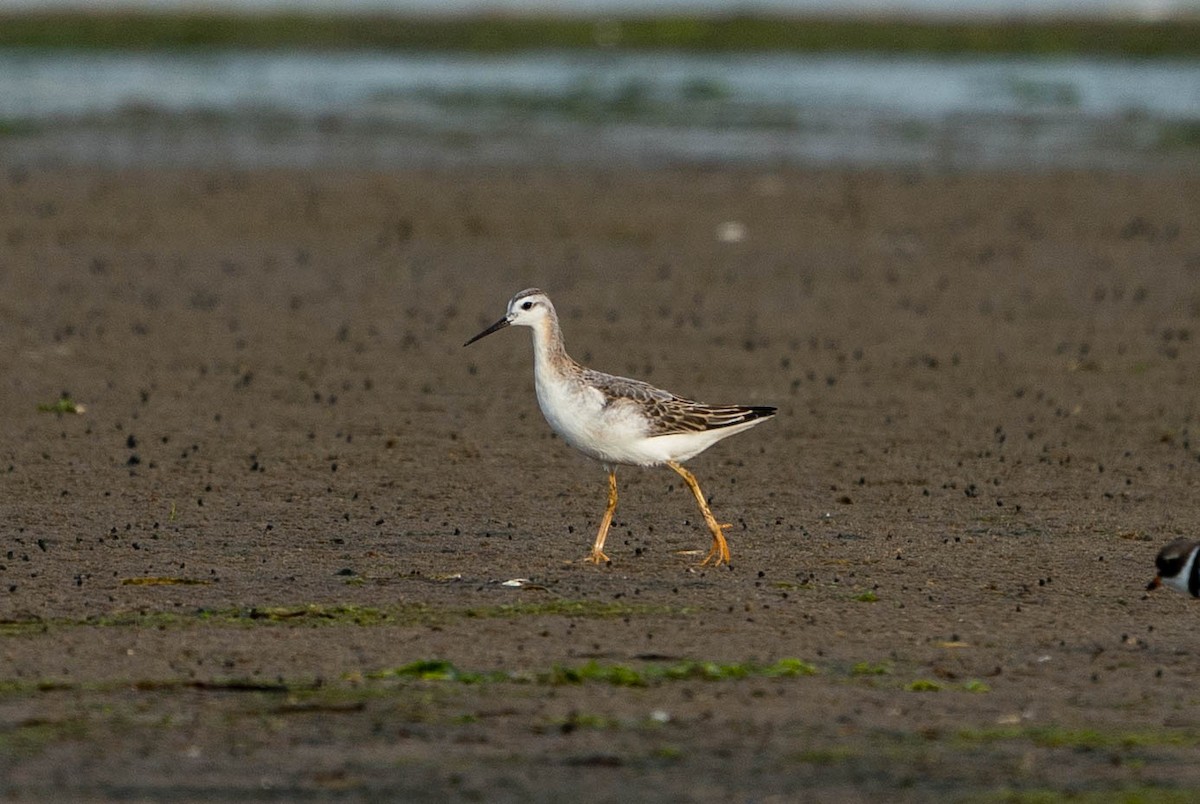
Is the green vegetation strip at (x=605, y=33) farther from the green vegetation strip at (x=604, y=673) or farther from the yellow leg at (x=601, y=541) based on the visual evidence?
the green vegetation strip at (x=604, y=673)

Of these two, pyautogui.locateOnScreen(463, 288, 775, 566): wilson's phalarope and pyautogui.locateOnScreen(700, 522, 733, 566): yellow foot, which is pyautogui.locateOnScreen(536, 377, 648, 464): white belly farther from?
pyautogui.locateOnScreen(700, 522, 733, 566): yellow foot

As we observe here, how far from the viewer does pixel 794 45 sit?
5922 cm

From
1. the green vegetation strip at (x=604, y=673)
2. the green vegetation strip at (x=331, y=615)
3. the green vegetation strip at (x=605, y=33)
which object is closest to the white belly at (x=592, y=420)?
the green vegetation strip at (x=331, y=615)

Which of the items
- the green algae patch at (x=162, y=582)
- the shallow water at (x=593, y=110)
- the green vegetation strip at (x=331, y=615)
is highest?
the shallow water at (x=593, y=110)

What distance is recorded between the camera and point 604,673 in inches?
324

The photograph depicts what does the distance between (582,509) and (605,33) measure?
2051 inches

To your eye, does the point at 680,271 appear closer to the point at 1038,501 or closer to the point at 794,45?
the point at 1038,501

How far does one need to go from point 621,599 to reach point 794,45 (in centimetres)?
5133

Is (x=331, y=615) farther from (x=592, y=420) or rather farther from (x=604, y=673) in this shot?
(x=592, y=420)

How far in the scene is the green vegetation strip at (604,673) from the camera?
8.15 m

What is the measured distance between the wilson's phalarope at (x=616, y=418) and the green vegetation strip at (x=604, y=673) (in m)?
1.97

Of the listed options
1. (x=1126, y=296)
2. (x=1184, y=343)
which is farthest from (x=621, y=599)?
(x=1126, y=296)

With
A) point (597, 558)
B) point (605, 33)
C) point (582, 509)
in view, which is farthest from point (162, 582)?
point (605, 33)

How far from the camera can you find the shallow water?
103ft
